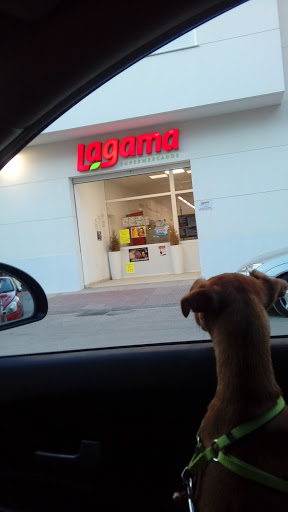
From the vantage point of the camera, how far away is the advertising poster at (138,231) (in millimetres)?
14016

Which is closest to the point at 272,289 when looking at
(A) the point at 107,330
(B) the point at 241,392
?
(B) the point at 241,392

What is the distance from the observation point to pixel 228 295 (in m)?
1.71

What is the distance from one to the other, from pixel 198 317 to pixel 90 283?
1073 cm

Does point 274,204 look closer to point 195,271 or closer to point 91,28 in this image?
point 195,271

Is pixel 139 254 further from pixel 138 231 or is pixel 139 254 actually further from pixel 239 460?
pixel 239 460

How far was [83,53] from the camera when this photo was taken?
176 cm

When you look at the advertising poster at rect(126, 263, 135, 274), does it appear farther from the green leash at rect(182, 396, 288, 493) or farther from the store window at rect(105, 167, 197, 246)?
the green leash at rect(182, 396, 288, 493)

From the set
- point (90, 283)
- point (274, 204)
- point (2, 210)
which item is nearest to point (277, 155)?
point (274, 204)

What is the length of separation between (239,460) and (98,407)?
1249 mm

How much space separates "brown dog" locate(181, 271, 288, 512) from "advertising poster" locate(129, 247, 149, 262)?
1179cm

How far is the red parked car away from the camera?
252 cm

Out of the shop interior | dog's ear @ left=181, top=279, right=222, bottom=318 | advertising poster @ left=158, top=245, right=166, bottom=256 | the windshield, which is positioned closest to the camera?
dog's ear @ left=181, top=279, right=222, bottom=318

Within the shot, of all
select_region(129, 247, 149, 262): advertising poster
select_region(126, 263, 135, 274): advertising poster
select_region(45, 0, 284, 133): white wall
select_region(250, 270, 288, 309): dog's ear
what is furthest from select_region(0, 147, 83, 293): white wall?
select_region(250, 270, 288, 309): dog's ear

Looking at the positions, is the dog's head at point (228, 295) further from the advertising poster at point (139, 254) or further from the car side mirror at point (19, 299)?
the advertising poster at point (139, 254)
